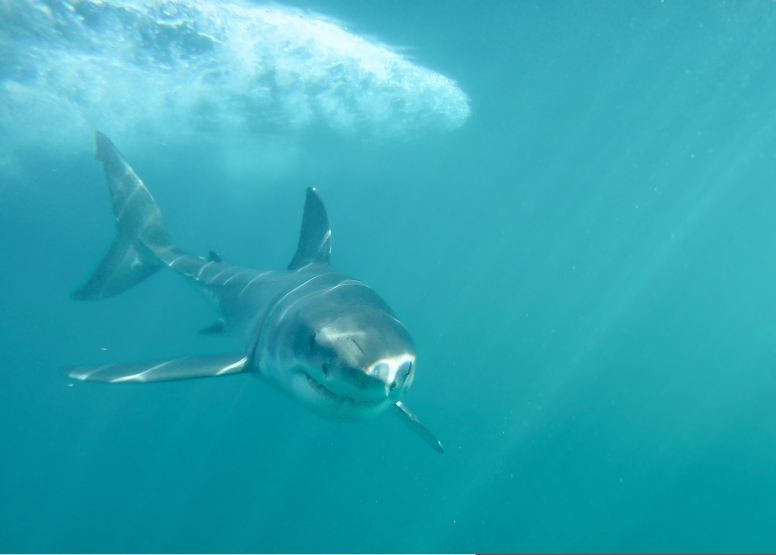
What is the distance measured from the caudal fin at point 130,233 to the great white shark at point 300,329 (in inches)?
0.9

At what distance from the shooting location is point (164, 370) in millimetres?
4121

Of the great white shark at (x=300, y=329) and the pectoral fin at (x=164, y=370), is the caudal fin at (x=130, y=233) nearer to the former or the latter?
the great white shark at (x=300, y=329)

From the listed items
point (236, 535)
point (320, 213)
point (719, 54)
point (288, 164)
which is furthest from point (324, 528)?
point (288, 164)

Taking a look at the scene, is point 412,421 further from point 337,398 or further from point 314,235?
point 314,235

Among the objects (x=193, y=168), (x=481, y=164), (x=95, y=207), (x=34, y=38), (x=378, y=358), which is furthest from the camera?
(x=95, y=207)

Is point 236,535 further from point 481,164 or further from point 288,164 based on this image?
point 481,164

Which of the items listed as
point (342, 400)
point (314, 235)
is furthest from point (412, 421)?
point (314, 235)

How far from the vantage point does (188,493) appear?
16766 mm

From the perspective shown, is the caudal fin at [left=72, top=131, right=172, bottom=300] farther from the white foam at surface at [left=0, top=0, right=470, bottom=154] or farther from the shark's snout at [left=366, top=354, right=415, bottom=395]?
the white foam at surface at [left=0, top=0, right=470, bottom=154]

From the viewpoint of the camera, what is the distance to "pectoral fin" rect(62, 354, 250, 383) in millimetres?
3982

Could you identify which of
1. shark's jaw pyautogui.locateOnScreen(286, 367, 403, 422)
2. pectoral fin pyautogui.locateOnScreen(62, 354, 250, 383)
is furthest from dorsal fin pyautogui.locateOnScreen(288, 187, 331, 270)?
shark's jaw pyautogui.locateOnScreen(286, 367, 403, 422)

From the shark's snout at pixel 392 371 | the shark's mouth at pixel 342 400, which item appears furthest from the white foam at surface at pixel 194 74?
the shark's snout at pixel 392 371

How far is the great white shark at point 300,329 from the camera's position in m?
2.79

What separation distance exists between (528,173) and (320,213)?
42.7 m
